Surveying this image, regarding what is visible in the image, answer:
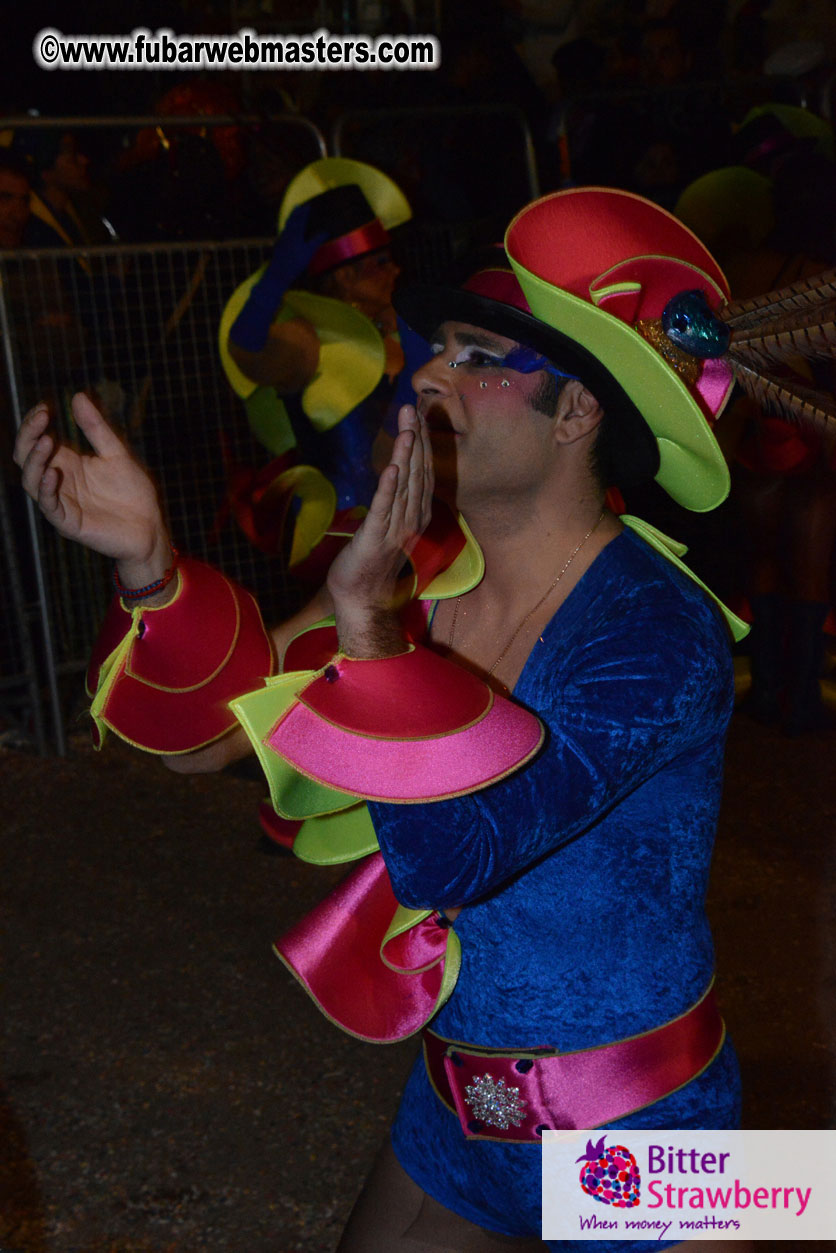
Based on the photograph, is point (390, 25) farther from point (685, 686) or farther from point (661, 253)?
point (685, 686)

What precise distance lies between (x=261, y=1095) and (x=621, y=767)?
7.15 ft

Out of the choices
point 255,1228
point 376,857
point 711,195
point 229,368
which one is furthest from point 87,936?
point 711,195

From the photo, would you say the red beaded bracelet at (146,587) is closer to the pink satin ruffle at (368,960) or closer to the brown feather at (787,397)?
the pink satin ruffle at (368,960)

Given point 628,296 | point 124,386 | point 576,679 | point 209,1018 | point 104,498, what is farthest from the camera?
point 124,386

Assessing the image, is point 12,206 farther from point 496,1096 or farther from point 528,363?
point 496,1096

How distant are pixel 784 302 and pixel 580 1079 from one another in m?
1.00

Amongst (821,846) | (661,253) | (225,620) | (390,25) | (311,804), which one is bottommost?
(821,846)

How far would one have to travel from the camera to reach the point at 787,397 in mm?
1590

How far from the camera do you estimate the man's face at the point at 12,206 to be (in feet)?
16.1

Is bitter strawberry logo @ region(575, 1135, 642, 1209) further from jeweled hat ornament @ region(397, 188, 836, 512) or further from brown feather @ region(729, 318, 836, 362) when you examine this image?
brown feather @ region(729, 318, 836, 362)

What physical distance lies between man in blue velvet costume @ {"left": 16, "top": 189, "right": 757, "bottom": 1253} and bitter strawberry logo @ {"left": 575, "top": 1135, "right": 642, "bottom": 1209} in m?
0.04

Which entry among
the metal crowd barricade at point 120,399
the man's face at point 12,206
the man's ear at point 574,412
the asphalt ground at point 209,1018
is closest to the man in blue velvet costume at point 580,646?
the man's ear at point 574,412

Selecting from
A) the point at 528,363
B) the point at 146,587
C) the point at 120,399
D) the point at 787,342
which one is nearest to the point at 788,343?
the point at 787,342

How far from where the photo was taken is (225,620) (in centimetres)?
178
